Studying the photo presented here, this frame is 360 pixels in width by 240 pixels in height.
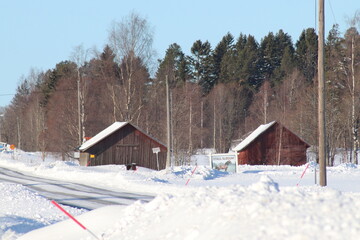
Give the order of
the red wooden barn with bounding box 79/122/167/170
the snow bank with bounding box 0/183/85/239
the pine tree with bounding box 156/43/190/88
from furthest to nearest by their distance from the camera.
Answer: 1. the pine tree with bounding box 156/43/190/88
2. the red wooden barn with bounding box 79/122/167/170
3. the snow bank with bounding box 0/183/85/239

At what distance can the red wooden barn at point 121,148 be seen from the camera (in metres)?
40.6

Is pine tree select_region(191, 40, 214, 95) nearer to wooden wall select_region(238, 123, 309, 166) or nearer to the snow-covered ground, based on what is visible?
wooden wall select_region(238, 123, 309, 166)

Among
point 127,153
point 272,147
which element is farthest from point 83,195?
point 272,147

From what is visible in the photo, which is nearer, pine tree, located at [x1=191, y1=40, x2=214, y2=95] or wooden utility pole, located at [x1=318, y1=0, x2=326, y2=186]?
wooden utility pole, located at [x1=318, y1=0, x2=326, y2=186]

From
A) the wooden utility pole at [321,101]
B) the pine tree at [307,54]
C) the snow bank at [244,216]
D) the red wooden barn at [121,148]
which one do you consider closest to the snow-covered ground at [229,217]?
the snow bank at [244,216]

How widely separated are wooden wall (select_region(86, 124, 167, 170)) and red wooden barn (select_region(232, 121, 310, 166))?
7.74 m

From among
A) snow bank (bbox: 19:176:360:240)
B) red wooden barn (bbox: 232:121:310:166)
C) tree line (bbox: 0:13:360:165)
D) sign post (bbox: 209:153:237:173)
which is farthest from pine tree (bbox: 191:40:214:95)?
snow bank (bbox: 19:176:360:240)

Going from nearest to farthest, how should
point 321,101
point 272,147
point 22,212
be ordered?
point 22,212, point 321,101, point 272,147

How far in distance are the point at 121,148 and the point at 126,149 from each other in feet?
1.29

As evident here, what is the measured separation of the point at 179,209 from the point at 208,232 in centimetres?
147

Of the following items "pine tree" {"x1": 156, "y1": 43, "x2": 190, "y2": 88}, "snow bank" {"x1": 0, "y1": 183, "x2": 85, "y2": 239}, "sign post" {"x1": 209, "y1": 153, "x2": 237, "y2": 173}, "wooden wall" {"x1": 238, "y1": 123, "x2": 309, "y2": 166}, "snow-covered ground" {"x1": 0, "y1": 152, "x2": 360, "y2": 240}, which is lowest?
Result: "snow bank" {"x1": 0, "y1": 183, "x2": 85, "y2": 239}

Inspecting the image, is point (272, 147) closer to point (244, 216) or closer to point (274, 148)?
point (274, 148)

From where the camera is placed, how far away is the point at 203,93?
263 ft

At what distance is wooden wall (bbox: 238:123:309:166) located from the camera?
4612cm
